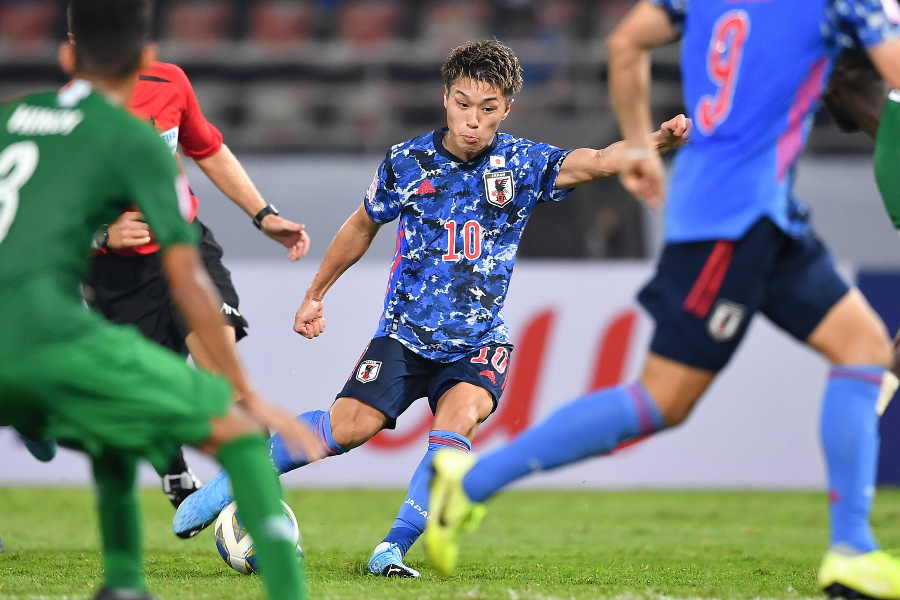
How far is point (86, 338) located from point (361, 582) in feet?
7.27

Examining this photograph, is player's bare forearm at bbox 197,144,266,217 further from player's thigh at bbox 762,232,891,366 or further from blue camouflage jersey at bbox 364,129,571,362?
player's thigh at bbox 762,232,891,366

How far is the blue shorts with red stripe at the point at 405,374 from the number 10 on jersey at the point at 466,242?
399 millimetres

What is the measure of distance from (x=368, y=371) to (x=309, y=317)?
0.40 metres

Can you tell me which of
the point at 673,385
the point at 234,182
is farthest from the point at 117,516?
the point at 234,182

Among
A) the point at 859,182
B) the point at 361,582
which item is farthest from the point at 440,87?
the point at 361,582

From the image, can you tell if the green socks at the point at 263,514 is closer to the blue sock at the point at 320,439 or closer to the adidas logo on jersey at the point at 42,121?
the adidas logo on jersey at the point at 42,121

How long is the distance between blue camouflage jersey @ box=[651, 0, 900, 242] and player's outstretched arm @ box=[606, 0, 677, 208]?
0.10 metres

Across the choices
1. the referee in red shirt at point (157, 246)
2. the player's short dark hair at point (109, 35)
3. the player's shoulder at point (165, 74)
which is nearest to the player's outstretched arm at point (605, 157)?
the referee in red shirt at point (157, 246)

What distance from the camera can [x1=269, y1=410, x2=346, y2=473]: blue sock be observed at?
17.9ft

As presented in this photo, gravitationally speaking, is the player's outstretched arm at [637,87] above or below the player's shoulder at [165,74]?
above

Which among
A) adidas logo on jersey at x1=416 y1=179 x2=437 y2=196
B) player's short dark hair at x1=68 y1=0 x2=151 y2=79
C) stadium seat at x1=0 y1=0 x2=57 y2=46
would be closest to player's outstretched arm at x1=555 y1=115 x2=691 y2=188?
adidas logo on jersey at x1=416 y1=179 x2=437 y2=196

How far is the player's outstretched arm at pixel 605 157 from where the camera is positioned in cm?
513

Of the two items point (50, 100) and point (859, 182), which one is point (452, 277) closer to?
point (50, 100)

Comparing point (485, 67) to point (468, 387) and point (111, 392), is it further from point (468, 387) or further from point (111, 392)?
point (111, 392)
